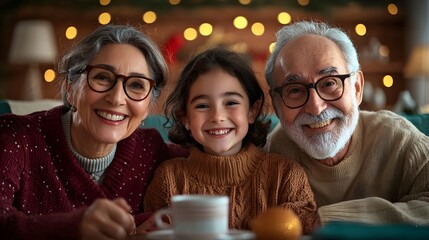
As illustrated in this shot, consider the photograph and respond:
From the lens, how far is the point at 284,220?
1.33 meters

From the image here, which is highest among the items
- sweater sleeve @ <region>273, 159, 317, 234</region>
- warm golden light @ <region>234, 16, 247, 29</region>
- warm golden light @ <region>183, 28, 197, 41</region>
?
warm golden light @ <region>234, 16, 247, 29</region>

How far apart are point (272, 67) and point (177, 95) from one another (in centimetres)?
36

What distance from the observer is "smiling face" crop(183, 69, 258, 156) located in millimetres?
1956

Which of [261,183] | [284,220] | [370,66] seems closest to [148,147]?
[261,183]

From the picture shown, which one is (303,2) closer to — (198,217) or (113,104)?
(113,104)

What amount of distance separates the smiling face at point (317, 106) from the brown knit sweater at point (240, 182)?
0.12m

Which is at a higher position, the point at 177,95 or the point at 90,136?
the point at 177,95

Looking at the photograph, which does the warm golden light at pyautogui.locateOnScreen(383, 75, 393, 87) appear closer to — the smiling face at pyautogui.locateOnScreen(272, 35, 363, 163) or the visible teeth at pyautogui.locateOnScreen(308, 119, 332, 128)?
the smiling face at pyautogui.locateOnScreen(272, 35, 363, 163)

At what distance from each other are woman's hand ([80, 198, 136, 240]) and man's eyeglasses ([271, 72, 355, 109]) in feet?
2.69

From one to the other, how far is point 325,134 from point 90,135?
777 mm

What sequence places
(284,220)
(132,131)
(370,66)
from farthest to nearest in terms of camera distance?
(370,66) < (132,131) < (284,220)

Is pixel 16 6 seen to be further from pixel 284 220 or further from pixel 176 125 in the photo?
pixel 284 220

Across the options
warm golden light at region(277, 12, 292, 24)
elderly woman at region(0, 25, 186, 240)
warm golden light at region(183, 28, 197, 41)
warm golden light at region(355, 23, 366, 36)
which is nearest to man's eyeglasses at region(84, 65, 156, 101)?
elderly woman at region(0, 25, 186, 240)

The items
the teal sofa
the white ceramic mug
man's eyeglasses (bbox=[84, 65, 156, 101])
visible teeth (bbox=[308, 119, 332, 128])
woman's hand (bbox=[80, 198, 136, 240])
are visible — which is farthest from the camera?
the teal sofa
